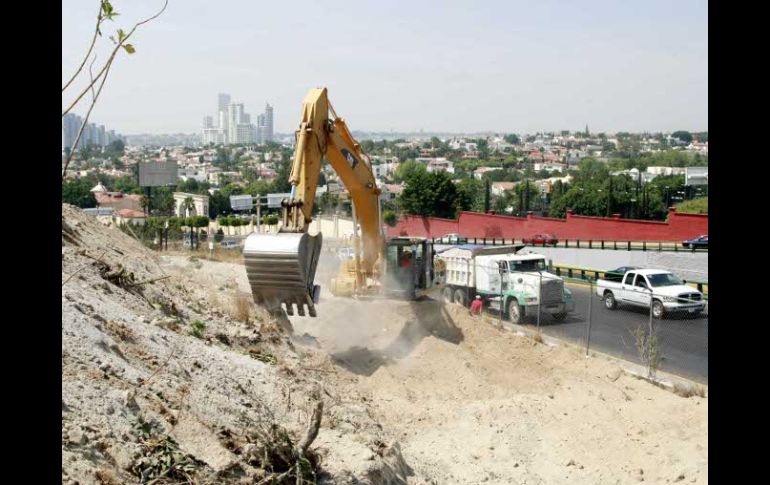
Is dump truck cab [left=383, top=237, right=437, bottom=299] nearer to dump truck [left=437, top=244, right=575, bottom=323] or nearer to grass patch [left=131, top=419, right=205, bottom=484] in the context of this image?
dump truck [left=437, top=244, right=575, bottom=323]

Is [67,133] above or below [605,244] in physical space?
above

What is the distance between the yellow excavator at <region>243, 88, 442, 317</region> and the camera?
504 inches

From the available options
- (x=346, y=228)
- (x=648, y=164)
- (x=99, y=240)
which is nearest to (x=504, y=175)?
(x=648, y=164)

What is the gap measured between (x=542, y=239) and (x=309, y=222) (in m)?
37.5

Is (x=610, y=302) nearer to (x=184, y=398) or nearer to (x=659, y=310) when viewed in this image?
(x=659, y=310)

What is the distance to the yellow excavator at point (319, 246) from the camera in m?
12.8

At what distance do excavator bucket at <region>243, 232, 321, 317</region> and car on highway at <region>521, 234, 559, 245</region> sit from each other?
35.2 meters

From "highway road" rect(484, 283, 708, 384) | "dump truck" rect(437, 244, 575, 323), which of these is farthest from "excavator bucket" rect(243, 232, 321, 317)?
"dump truck" rect(437, 244, 575, 323)

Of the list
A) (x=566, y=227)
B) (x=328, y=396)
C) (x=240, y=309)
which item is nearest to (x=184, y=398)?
(x=328, y=396)

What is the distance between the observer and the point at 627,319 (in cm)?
2164

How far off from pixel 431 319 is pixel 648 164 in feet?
396

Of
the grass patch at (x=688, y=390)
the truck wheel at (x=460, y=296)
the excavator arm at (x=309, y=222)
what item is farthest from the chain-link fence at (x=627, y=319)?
the excavator arm at (x=309, y=222)
